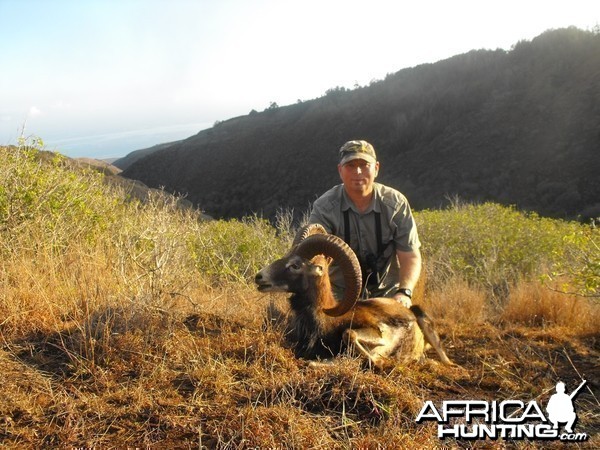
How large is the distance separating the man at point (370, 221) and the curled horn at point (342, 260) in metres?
1.05

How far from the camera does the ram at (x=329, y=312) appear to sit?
14.4 ft

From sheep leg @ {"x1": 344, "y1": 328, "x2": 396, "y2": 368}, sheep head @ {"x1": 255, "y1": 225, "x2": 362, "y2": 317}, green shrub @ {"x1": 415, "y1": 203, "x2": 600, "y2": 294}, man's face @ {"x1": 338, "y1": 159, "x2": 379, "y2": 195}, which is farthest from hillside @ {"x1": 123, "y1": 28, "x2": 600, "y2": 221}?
sheep head @ {"x1": 255, "y1": 225, "x2": 362, "y2": 317}

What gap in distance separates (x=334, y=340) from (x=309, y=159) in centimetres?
4928

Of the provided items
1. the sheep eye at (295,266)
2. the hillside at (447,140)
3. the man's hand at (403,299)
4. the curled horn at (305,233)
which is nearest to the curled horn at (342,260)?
the sheep eye at (295,266)

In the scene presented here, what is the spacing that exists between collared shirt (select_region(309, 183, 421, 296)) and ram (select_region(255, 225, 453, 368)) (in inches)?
A: 40.8

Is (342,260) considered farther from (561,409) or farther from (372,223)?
(561,409)

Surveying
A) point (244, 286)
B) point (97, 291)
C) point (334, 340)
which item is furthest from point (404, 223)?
point (97, 291)

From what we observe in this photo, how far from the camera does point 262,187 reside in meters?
51.9

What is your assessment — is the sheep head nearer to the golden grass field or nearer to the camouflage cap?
the golden grass field

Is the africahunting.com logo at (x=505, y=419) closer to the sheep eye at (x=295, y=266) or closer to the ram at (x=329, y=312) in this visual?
the ram at (x=329, y=312)

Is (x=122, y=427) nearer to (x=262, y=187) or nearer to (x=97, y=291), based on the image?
(x=97, y=291)

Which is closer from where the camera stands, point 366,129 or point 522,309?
point 522,309

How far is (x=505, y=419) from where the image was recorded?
133 inches

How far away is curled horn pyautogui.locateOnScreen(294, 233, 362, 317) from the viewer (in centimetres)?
438
